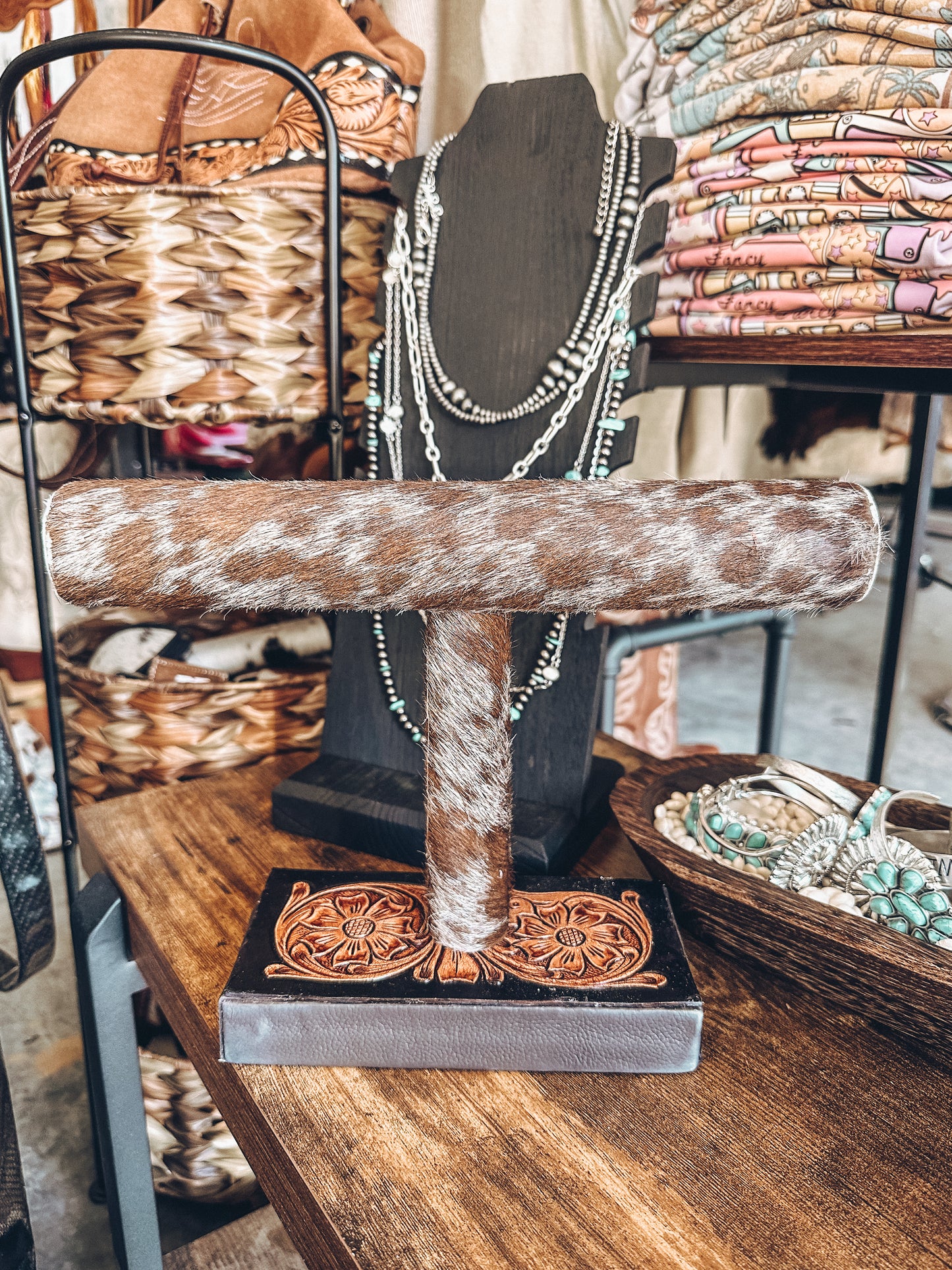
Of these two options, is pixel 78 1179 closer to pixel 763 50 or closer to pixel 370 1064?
pixel 370 1064

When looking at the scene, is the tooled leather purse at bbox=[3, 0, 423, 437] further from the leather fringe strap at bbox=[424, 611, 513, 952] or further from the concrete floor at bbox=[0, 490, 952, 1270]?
the concrete floor at bbox=[0, 490, 952, 1270]

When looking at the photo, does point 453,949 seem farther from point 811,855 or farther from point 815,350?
point 815,350

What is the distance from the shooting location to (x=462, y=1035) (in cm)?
42

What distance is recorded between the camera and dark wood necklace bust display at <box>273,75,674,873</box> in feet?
1.95

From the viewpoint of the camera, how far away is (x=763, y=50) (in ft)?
1.84

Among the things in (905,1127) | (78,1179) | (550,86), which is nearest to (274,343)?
(550,86)

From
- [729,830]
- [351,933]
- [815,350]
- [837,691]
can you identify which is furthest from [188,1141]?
[837,691]

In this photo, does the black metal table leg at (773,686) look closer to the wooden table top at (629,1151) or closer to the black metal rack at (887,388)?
the black metal rack at (887,388)

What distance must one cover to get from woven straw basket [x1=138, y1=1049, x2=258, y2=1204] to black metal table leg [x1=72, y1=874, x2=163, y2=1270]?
13 centimetres

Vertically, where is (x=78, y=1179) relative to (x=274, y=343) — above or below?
below

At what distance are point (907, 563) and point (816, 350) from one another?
0.38m

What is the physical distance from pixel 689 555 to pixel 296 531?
0.54ft

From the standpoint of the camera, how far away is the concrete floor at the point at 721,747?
0.88 meters

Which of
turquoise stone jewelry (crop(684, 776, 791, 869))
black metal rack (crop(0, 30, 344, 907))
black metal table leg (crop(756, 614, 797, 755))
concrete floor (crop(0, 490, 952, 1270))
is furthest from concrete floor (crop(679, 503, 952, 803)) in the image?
black metal rack (crop(0, 30, 344, 907))
